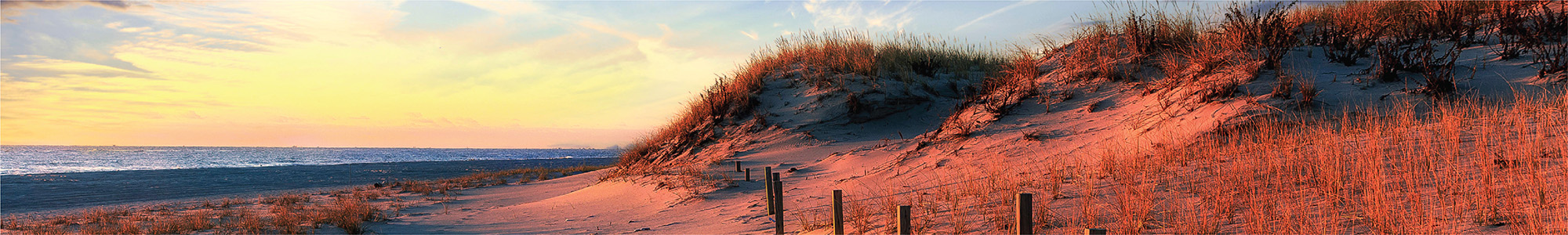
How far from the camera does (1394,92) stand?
9242 millimetres

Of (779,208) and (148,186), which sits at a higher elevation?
(779,208)

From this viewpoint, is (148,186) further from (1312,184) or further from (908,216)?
(1312,184)

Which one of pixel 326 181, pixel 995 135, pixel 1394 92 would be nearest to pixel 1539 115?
pixel 1394 92

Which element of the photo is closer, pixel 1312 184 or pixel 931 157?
pixel 1312 184

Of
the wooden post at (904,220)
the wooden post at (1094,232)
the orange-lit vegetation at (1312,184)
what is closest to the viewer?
the wooden post at (1094,232)

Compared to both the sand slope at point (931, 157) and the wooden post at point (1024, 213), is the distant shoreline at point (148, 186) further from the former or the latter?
the wooden post at point (1024, 213)

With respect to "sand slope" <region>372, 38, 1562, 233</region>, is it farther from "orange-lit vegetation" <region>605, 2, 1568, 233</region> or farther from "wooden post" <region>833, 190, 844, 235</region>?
"wooden post" <region>833, 190, 844, 235</region>

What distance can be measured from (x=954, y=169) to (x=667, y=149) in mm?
9321

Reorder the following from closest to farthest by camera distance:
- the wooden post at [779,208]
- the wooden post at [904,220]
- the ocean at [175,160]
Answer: the wooden post at [904,220] → the wooden post at [779,208] → the ocean at [175,160]

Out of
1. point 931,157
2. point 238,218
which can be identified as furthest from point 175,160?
point 931,157

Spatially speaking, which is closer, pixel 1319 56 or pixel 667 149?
pixel 1319 56

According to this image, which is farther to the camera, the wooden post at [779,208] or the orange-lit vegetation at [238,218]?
the orange-lit vegetation at [238,218]

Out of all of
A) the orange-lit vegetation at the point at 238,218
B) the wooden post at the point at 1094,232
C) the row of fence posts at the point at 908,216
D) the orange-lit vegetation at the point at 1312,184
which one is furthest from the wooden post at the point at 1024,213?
the orange-lit vegetation at the point at 238,218

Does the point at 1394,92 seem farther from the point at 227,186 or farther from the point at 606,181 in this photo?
the point at 227,186
